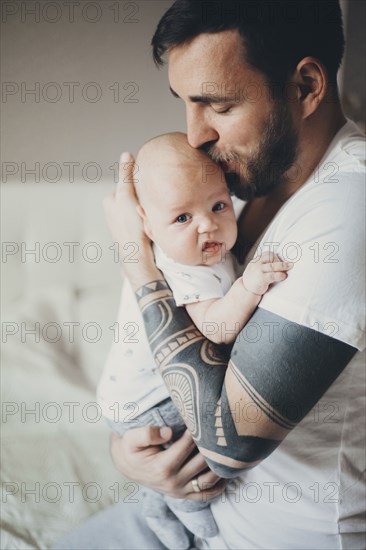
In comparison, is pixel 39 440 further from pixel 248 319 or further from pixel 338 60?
pixel 338 60

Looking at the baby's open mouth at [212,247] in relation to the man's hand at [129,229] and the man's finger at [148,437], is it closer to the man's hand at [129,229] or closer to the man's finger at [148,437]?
the man's hand at [129,229]

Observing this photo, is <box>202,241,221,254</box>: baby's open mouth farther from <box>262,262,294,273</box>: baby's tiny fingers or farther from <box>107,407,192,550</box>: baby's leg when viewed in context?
<box>107,407,192,550</box>: baby's leg

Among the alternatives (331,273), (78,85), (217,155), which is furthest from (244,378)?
(78,85)

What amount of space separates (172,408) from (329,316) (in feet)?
1.35

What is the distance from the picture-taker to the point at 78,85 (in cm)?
153

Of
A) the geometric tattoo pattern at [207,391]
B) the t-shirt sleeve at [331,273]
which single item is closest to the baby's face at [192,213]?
the geometric tattoo pattern at [207,391]

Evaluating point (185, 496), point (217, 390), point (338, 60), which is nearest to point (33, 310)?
point (185, 496)

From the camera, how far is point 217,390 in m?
0.86

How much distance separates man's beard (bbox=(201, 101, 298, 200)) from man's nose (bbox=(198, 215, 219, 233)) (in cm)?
10

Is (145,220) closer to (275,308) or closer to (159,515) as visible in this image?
(275,308)

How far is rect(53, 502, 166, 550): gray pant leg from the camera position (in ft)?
3.59

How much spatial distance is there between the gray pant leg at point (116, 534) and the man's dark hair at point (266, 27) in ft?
2.78

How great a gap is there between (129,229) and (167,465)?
1.38 feet

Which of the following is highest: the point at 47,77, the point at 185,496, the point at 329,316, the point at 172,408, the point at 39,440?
the point at 47,77
